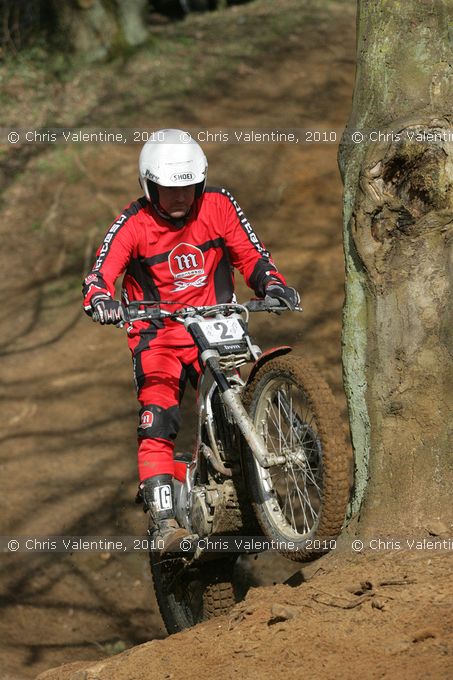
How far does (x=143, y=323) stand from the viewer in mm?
5574

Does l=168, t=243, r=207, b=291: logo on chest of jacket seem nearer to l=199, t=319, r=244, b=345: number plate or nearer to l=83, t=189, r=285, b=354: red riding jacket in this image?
l=83, t=189, r=285, b=354: red riding jacket

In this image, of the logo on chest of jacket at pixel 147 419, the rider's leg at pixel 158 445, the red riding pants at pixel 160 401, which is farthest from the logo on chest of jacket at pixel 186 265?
the logo on chest of jacket at pixel 147 419

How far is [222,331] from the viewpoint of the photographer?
4.97 metres

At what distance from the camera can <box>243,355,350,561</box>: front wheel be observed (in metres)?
4.18

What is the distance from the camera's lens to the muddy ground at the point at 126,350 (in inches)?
151

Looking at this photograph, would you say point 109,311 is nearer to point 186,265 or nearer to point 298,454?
point 186,265

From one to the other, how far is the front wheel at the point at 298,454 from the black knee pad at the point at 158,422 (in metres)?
0.58

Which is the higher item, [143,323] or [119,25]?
[119,25]

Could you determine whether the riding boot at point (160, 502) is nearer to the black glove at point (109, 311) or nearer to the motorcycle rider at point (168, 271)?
the motorcycle rider at point (168, 271)

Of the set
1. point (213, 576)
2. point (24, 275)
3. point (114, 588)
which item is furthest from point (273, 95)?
point (213, 576)

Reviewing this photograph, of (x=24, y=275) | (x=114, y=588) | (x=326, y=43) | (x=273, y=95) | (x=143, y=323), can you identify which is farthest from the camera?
(x=326, y=43)

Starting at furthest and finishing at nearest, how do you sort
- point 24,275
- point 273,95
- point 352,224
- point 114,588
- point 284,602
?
point 273,95 → point 24,275 → point 114,588 → point 352,224 → point 284,602

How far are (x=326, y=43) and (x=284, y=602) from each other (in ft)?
41.0

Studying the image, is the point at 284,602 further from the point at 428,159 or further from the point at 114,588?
the point at 114,588
